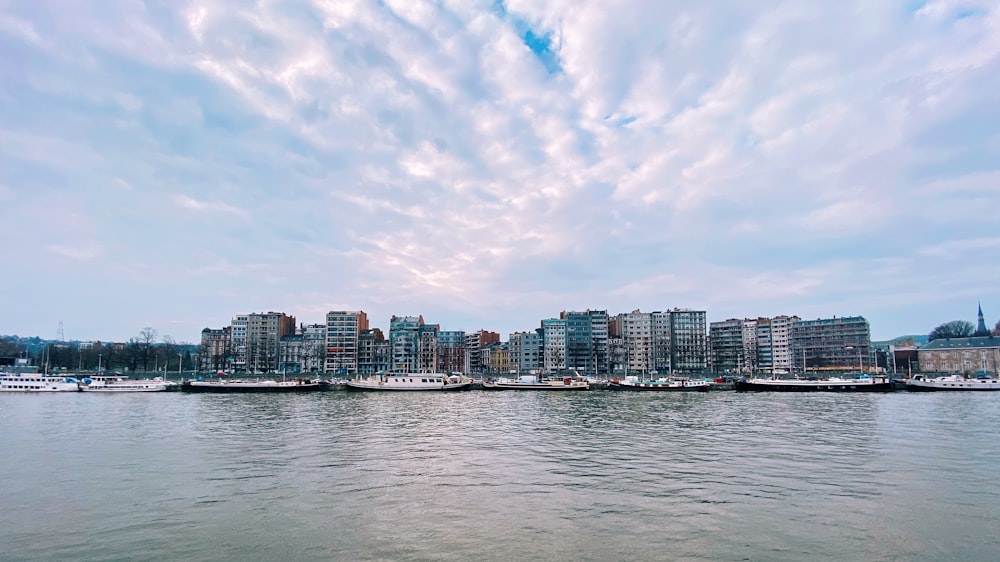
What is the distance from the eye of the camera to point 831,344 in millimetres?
189500

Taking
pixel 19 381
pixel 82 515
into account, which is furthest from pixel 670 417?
pixel 19 381

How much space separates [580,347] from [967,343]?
107 m

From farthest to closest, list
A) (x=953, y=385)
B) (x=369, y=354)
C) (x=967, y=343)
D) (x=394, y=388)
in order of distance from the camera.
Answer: (x=369, y=354) → (x=967, y=343) → (x=394, y=388) → (x=953, y=385)

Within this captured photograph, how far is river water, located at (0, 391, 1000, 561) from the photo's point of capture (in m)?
14.3

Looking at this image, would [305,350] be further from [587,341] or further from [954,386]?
[954,386]

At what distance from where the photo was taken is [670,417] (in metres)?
50.2

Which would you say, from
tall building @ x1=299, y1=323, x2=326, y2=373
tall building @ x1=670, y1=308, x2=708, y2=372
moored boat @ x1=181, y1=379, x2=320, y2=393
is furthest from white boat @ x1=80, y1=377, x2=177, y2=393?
tall building @ x1=670, y1=308, x2=708, y2=372

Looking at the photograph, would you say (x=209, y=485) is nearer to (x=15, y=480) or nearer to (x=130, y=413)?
(x=15, y=480)

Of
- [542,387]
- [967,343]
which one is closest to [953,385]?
[542,387]

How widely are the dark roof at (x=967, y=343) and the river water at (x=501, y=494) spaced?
503 feet

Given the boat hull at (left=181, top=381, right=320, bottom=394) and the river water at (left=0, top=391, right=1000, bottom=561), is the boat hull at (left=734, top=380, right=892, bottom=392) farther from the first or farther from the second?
the boat hull at (left=181, top=381, right=320, bottom=394)

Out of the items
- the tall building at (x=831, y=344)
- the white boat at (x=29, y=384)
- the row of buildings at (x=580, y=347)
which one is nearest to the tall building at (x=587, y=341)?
the row of buildings at (x=580, y=347)

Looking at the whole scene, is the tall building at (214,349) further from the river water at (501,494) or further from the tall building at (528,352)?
the river water at (501,494)

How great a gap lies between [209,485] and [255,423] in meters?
25.0
